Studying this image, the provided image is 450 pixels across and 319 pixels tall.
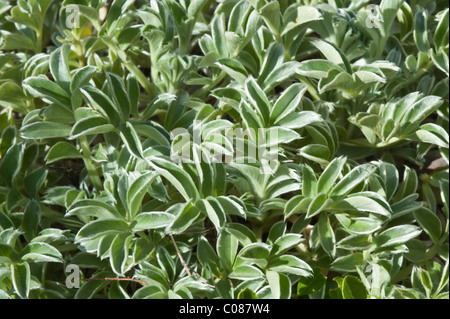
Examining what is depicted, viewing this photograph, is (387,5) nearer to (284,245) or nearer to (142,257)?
(284,245)

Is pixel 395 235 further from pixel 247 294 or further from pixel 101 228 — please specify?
pixel 101 228

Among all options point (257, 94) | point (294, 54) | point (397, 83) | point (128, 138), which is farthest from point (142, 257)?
point (397, 83)

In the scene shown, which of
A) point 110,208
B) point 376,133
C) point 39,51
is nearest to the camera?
point 110,208

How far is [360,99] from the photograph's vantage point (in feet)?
4.68

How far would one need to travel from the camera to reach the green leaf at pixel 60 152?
1.33m

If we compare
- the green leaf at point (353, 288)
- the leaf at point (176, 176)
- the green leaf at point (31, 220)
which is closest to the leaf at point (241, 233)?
the leaf at point (176, 176)

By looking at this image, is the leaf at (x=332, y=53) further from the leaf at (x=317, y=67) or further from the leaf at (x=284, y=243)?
the leaf at (x=284, y=243)

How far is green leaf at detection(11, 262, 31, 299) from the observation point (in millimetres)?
1206

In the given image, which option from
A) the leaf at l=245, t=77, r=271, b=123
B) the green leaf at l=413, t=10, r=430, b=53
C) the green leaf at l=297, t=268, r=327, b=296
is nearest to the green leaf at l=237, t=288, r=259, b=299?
the green leaf at l=297, t=268, r=327, b=296

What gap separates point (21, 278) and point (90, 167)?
30 cm

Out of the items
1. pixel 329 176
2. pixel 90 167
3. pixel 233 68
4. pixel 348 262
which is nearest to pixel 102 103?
pixel 90 167

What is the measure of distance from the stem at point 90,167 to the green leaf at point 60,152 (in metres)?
0.02

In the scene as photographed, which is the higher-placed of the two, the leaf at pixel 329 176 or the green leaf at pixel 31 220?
the leaf at pixel 329 176

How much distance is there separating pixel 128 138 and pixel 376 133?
0.56 m
